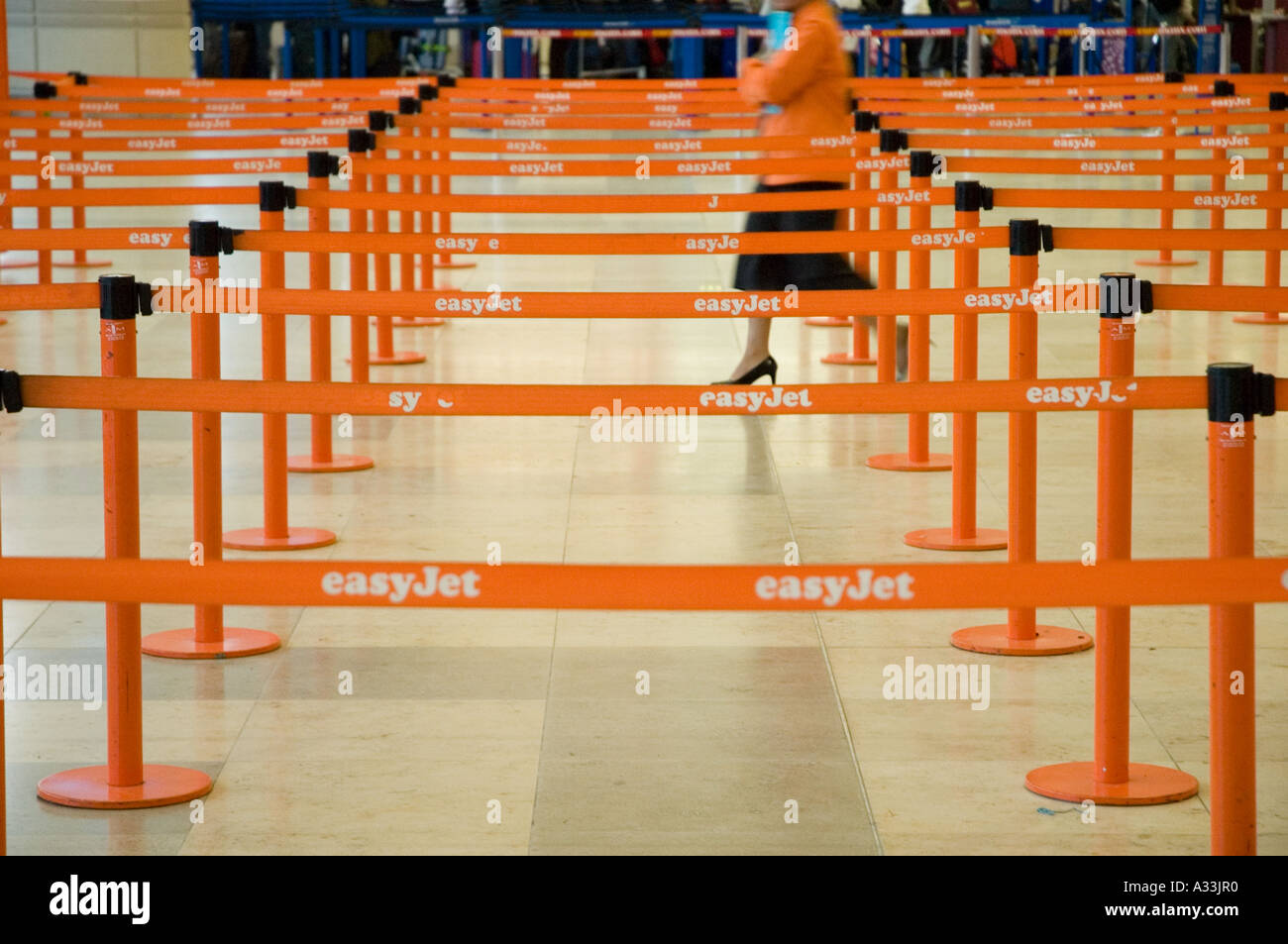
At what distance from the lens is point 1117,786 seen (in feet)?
16.2

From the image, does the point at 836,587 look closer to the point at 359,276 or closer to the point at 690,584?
the point at 690,584

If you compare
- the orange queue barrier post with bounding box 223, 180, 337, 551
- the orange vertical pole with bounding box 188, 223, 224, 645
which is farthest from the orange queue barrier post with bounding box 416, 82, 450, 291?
the orange vertical pole with bounding box 188, 223, 224, 645

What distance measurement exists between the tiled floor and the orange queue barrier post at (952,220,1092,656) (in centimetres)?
11

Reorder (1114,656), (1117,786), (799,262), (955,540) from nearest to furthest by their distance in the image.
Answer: (1114,656) → (1117,786) → (955,540) → (799,262)

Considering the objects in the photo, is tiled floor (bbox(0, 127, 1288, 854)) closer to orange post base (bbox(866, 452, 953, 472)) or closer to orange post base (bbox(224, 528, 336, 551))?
orange post base (bbox(224, 528, 336, 551))

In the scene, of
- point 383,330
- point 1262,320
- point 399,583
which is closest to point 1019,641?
point 399,583

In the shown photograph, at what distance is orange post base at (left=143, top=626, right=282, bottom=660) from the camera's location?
20.0 feet

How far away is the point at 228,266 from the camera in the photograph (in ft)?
48.3

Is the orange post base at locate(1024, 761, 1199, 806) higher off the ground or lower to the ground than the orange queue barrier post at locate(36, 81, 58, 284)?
lower

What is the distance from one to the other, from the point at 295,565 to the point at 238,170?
801 centimetres

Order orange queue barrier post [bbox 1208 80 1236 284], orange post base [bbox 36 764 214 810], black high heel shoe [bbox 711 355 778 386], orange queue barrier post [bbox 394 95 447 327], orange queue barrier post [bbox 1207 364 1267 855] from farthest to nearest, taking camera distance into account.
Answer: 1. orange queue barrier post [bbox 1208 80 1236 284]
2. orange queue barrier post [bbox 394 95 447 327]
3. black high heel shoe [bbox 711 355 778 386]
4. orange post base [bbox 36 764 214 810]
5. orange queue barrier post [bbox 1207 364 1267 855]

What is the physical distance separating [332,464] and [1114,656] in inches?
182
